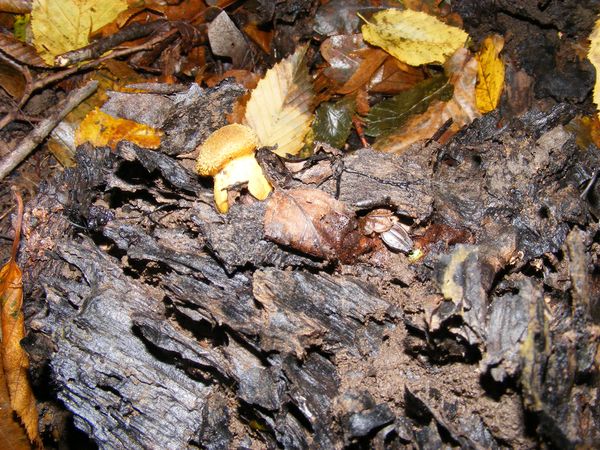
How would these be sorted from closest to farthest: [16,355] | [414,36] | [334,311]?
[334,311], [16,355], [414,36]

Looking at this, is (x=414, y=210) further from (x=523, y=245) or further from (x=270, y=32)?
(x=270, y=32)

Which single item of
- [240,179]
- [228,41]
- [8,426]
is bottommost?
[8,426]

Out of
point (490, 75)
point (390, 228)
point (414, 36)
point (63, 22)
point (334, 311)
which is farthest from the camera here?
point (63, 22)

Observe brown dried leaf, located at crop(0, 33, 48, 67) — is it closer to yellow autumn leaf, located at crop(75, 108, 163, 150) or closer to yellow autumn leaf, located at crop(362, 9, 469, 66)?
yellow autumn leaf, located at crop(75, 108, 163, 150)

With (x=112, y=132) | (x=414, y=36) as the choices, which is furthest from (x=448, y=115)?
(x=112, y=132)

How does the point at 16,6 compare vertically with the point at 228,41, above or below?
above

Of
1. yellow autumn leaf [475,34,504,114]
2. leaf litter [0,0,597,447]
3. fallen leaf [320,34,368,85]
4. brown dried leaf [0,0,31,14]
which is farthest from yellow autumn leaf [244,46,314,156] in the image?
brown dried leaf [0,0,31,14]

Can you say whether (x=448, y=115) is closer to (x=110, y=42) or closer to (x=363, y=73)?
(x=363, y=73)
